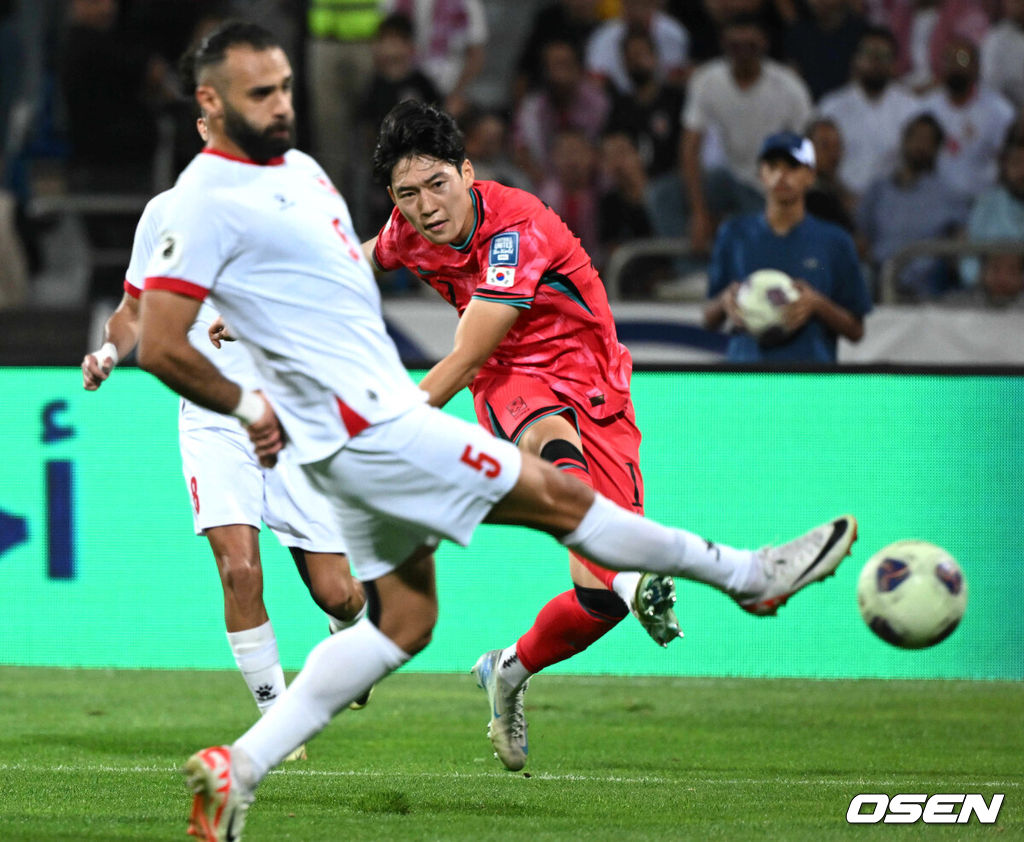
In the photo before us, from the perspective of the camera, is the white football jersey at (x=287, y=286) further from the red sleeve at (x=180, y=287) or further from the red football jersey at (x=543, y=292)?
the red football jersey at (x=543, y=292)

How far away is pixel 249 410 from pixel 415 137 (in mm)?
1627

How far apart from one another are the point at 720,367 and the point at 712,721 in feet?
6.63

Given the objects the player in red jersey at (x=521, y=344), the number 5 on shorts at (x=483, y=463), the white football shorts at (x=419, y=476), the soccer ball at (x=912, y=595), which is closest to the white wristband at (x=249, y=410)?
the white football shorts at (x=419, y=476)

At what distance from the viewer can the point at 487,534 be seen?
348 inches

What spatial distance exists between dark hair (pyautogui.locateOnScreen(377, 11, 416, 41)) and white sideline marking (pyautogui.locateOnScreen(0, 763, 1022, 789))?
286 inches

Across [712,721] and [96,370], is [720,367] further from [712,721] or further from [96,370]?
[96,370]

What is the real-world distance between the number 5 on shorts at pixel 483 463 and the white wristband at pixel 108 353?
176cm

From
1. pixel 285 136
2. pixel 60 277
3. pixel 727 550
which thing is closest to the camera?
pixel 285 136

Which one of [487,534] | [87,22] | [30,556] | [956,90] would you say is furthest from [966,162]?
[30,556]

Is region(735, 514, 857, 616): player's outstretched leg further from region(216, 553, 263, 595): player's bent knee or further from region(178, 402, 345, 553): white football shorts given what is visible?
region(216, 553, 263, 595): player's bent knee

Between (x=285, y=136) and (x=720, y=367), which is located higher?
(x=285, y=136)

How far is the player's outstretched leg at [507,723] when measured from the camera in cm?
621

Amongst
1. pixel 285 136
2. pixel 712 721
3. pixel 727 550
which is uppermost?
pixel 285 136

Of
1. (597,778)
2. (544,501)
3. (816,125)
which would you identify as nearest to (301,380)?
(544,501)
